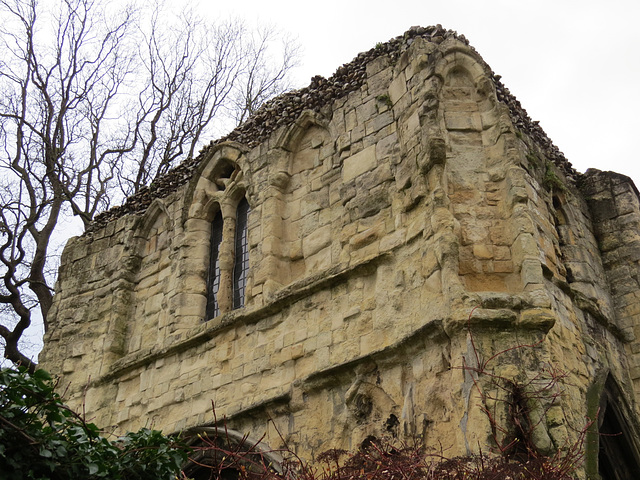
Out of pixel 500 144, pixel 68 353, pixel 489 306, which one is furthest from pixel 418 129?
pixel 68 353

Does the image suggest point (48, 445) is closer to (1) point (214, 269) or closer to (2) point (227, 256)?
(2) point (227, 256)

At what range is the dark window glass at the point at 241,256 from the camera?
864 cm

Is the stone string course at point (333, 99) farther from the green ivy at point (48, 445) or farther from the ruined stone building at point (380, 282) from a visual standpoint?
the green ivy at point (48, 445)

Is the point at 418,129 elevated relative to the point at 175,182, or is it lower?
lower

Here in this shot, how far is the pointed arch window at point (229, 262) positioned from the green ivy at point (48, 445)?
3.86 meters

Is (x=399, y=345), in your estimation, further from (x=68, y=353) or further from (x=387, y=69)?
(x=68, y=353)

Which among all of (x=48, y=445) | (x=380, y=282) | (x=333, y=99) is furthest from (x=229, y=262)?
(x=48, y=445)

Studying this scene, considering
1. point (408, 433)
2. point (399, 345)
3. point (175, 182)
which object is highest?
point (175, 182)

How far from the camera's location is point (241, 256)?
8891 millimetres

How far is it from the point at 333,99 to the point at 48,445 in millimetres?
5349

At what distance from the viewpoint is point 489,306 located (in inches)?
235

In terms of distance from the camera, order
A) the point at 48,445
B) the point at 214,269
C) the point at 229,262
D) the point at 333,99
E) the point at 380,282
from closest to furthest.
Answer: the point at 48,445 < the point at 380,282 < the point at 333,99 < the point at 229,262 < the point at 214,269

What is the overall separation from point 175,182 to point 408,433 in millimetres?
5548

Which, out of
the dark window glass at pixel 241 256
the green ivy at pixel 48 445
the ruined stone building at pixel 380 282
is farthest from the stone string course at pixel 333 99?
the green ivy at pixel 48 445
